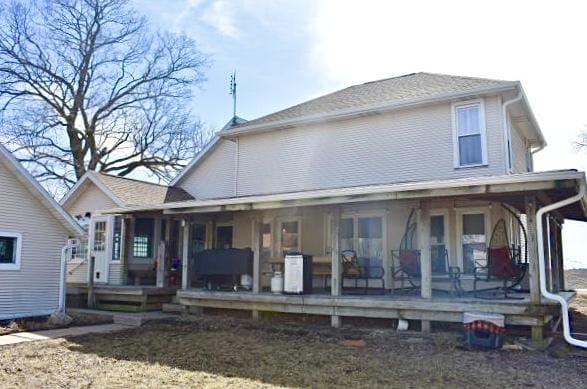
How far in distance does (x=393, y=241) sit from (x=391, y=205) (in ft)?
2.79

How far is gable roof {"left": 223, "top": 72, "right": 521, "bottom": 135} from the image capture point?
11.1 meters

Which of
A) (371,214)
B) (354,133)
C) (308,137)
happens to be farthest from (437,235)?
(308,137)

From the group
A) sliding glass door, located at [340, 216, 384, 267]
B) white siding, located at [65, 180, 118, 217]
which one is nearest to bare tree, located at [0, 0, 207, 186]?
white siding, located at [65, 180, 118, 217]

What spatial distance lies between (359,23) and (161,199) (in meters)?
7.73

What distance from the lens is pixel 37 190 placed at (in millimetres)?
11062

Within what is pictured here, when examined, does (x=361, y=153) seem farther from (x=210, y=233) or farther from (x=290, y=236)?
(x=210, y=233)

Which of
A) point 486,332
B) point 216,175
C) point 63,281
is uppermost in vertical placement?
point 216,175

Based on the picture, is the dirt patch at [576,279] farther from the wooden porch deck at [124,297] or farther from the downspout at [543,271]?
the wooden porch deck at [124,297]

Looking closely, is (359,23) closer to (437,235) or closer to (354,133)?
(354,133)

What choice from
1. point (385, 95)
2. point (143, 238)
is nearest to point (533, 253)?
point (385, 95)

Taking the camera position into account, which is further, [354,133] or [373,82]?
[373,82]

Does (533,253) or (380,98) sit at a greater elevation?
(380,98)

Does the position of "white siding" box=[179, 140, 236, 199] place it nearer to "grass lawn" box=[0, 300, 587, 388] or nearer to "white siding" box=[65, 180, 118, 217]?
"white siding" box=[65, 180, 118, 217]

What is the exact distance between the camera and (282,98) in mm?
19922
